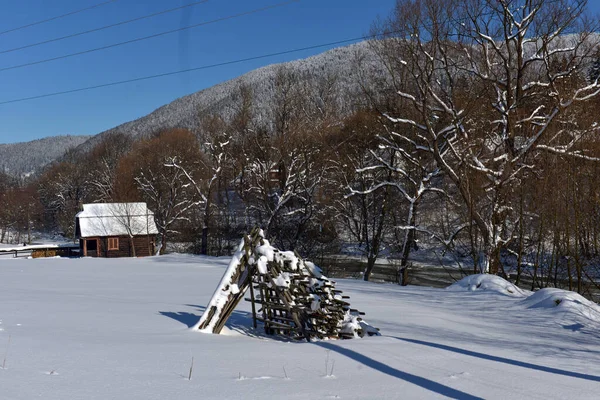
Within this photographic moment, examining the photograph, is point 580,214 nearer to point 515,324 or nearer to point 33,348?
point 515,324

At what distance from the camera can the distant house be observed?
38.7 metres

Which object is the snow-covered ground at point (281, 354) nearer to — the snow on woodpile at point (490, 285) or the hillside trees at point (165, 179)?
the snow on woodpile at point (490, 285)

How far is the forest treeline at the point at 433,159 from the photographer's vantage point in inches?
574

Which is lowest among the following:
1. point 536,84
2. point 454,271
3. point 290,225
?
point 454,271

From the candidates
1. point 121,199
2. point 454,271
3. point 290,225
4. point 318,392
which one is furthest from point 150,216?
point 318,392

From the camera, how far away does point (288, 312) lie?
6770 mm

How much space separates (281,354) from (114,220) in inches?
1475

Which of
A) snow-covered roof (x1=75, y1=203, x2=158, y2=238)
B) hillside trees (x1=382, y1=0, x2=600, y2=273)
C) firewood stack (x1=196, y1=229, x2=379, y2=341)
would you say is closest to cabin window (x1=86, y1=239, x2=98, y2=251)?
snow-covered roof (x1=75, y1=203, x2=158, y2=238)

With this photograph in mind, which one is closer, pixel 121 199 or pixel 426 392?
pixel 426 392

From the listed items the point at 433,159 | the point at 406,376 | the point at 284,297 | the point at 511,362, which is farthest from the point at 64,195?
the point at 406,376

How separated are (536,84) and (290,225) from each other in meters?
18.3

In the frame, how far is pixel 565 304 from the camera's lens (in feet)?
32.6

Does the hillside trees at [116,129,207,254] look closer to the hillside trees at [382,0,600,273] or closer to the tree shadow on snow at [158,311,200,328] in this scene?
the hillside trees at [382,0,600,273]

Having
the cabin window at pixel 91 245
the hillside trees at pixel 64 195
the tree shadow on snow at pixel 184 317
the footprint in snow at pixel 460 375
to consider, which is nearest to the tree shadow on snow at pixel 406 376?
the footprint in snow at pixel 460 375
